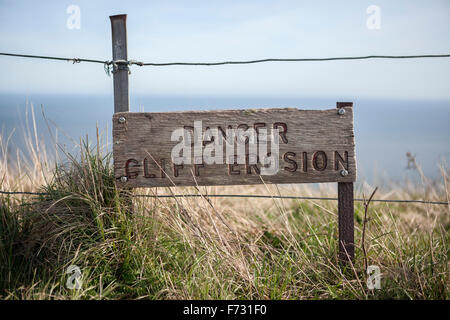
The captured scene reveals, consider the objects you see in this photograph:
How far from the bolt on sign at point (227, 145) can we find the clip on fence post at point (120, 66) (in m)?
0.15

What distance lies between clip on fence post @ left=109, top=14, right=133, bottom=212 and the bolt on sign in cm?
15

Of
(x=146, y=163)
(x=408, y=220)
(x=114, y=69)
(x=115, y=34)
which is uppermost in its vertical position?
(x=115, y=34)

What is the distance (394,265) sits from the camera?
255cm

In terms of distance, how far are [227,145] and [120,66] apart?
95cm

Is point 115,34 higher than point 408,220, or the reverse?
point 115,34

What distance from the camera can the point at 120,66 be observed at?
2.66 meters
